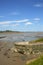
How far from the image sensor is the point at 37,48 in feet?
80.5

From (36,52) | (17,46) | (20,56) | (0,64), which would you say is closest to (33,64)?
(0,64)

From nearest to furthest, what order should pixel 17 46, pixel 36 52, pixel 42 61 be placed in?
pixel 42 61 < pixel 36 52 < pixel 17 46

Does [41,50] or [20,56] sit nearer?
[20,56]

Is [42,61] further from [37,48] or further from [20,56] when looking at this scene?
[37,48]

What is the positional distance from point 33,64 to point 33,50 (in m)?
11.0

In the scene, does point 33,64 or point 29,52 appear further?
point 29,52

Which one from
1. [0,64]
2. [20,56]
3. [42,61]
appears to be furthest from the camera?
[20,56]

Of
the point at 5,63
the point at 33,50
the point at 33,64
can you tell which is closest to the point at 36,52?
the point at 33,50

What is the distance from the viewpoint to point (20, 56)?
22031 mm

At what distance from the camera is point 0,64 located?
704 inches

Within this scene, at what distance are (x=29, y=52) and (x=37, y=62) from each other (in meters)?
10.8

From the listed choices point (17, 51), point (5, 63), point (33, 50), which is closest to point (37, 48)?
point (33, 50)

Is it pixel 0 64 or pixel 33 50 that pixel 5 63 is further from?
pixel 33 50

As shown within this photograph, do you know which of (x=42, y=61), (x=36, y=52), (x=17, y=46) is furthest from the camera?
(x=17, y=46)
